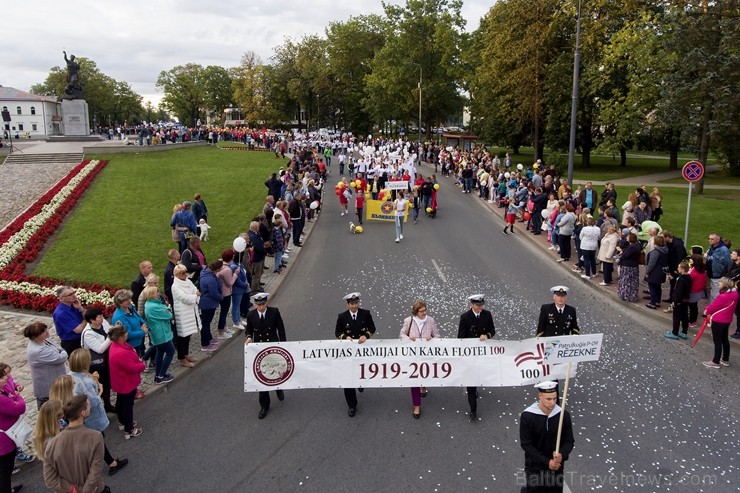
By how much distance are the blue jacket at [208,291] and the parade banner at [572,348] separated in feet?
18.8

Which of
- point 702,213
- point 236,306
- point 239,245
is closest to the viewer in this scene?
point 236,306

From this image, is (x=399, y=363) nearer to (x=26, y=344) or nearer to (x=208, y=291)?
(x=208, y=291)

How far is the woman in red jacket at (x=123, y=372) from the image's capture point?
7172 mm

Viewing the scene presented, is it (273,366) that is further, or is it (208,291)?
(208,291)

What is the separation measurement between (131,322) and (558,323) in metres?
6.34

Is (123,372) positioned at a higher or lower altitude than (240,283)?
lower

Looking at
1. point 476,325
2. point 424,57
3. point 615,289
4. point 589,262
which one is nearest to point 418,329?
point 476,325

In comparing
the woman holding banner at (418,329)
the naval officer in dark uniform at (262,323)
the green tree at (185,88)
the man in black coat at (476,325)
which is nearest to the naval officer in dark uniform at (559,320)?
the man in black coat at (476,325)

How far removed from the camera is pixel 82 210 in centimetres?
2405

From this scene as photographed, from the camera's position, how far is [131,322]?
8.21 metres

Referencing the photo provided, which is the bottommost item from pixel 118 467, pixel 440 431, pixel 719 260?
pixel 118 467

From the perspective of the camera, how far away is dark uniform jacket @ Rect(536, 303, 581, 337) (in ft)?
27.3

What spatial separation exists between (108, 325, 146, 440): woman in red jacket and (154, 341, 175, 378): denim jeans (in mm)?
1365

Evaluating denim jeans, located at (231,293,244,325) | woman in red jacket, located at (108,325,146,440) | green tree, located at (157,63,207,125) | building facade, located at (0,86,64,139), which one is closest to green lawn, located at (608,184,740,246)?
denim jeans, located at (231,293,244,325)
